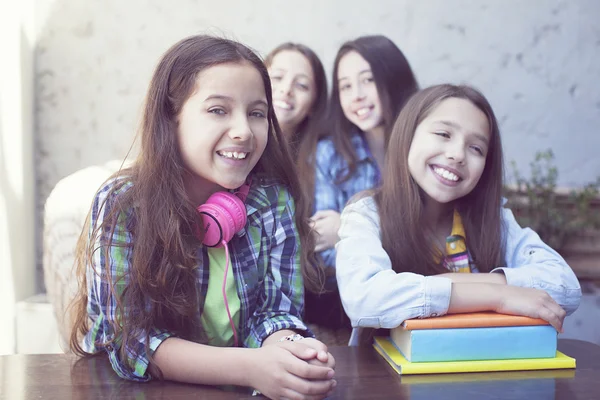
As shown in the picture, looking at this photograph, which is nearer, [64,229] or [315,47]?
[64,229]

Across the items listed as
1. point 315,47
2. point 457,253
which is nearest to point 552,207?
point 315,47

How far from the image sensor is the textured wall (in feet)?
9.98

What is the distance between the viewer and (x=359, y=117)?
2.51 meters

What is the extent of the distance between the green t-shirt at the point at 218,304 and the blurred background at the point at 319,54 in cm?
186

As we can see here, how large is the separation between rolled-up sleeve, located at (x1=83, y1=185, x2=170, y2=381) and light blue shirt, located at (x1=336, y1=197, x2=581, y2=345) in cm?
43

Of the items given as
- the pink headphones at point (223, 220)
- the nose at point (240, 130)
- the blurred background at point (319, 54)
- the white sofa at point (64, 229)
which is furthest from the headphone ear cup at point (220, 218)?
the blurred background at point (319, 54)

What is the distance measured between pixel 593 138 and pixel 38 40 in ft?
8.71

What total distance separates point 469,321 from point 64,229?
4.23ft

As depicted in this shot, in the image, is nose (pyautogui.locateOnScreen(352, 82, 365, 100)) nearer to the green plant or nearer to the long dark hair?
the long dark hair

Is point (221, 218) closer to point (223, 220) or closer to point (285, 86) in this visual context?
point (223, 220)

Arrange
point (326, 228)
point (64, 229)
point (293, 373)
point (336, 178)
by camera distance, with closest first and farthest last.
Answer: point (293, 373)
point (64, 229)
point (326, 228)
point (336, 178)

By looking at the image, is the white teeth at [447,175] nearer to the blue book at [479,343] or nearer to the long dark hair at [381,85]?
the blue book at [479,343]

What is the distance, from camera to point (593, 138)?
317cm

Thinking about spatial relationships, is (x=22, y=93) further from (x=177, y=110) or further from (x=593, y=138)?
(x=593, y=138)
